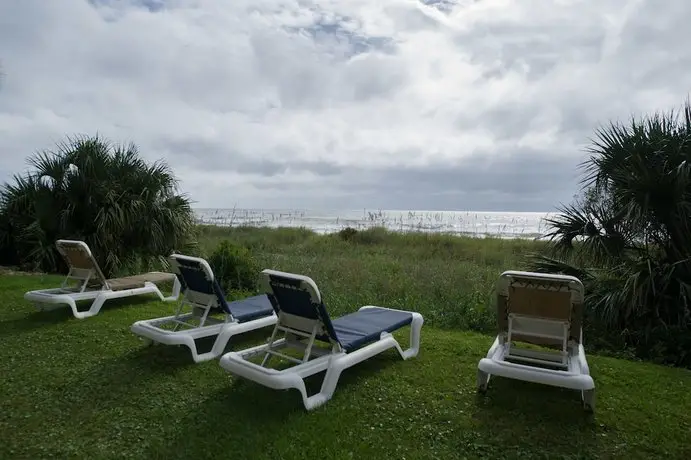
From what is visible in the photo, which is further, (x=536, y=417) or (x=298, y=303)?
(x=298, y=303)

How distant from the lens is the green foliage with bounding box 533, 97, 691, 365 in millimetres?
5074

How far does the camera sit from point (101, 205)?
8.76 meters

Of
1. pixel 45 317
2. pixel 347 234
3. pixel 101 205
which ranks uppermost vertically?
pixel 101 205

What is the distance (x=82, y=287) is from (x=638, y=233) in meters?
7.09

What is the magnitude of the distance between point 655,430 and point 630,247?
3.06 metres

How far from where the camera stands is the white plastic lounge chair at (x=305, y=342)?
11.0 feet

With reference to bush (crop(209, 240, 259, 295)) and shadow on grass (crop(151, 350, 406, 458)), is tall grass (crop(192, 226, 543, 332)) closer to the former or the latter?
bush (crop(209, 240, 259, 295))

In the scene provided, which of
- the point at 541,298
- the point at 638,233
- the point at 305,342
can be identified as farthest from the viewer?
the point at 638,233

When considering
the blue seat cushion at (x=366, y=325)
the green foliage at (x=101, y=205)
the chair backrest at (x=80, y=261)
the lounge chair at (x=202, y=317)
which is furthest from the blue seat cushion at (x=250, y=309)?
the green foliage at (x=101, y=205)

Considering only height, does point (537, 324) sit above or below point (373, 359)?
above

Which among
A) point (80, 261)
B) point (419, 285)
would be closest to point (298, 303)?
point (80, 261)

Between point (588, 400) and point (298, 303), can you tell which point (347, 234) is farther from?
point (588, 400)

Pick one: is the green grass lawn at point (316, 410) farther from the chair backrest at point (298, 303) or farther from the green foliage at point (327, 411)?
the chair backrest at point (298, 303)

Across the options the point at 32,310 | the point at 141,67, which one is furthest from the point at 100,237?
the point at 141,67
